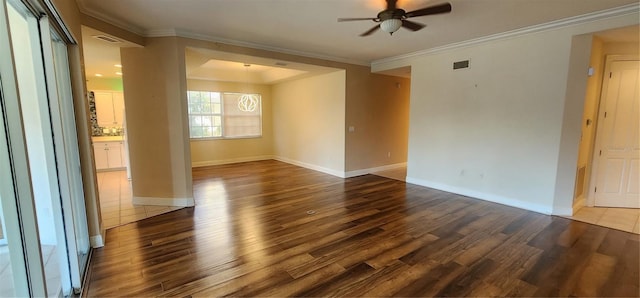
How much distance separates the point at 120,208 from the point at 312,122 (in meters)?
4.34

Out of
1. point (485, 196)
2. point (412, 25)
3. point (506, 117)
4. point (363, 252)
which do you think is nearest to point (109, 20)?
point (412, 25)

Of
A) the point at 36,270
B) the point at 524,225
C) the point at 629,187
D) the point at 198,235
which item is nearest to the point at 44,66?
the point at 36,270

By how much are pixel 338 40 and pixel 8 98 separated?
386cm

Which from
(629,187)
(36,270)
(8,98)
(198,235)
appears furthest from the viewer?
(629,187)

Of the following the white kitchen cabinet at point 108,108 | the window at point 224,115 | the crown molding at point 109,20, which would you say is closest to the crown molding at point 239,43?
the crown molding at point 109,20

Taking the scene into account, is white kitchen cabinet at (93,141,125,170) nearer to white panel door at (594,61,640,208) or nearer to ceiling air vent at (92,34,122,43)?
ceiling air vent at (92,34,122,43)

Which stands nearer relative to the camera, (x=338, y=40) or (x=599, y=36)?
(x=599, y=36)

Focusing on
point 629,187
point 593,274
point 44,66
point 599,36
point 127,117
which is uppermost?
point 599,36

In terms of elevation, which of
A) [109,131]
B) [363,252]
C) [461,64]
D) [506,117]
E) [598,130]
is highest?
[461,64]

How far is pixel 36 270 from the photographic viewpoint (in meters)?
1.47

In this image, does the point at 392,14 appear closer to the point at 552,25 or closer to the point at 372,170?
the point at 552,25

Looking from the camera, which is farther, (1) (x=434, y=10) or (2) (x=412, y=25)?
(2) (x=412, y=25)

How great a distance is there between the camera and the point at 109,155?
6809mm

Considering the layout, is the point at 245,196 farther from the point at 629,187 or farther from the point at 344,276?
the point at 629,187
